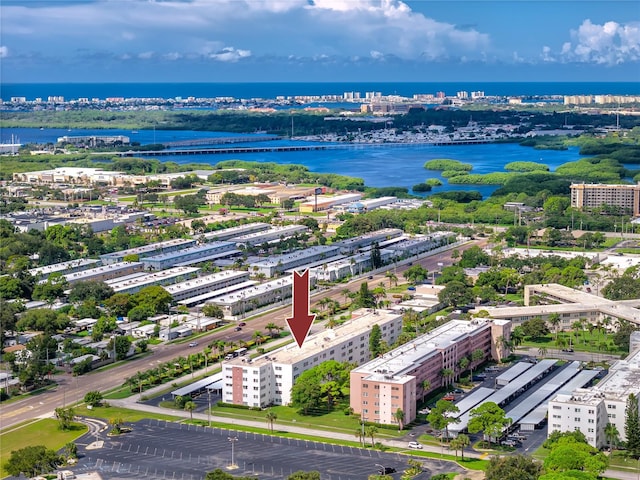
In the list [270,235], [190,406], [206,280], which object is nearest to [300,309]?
[190,406]

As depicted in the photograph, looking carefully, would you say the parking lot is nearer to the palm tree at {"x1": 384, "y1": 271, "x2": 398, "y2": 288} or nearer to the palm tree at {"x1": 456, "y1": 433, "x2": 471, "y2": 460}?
the palm tree at {"x1": 456, "y1": 433, "x2": 471, "y2": 460}

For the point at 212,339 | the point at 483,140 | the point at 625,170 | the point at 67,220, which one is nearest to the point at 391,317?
the point at 212,339

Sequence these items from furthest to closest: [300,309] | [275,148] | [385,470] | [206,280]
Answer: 1. [275,148]
2. [206,280]
3. [385,470]
4. [300,309]

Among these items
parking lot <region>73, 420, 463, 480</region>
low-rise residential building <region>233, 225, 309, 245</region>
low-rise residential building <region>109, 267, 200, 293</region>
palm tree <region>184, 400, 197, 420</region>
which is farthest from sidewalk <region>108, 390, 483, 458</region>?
low-rise residential building <region>233, 225, 309, 245</region>

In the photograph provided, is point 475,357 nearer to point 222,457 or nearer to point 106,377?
point 222,457

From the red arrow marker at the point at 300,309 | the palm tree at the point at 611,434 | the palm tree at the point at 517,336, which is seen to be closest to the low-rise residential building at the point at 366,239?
the palm tree at the point at 517,336

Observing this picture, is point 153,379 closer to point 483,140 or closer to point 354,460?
point 354,460
